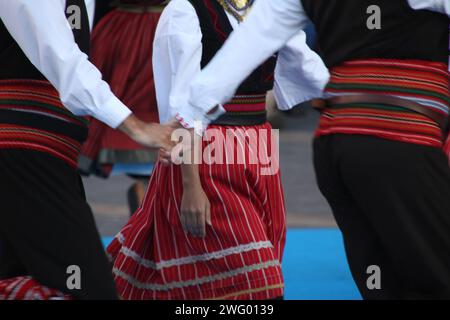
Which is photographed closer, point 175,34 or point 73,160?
point 73,160

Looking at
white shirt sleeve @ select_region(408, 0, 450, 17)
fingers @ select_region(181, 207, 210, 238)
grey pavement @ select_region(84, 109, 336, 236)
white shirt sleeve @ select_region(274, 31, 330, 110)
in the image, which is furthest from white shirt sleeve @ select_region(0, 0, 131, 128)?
grey pavement @ select_region(84, 109, 336, 236)

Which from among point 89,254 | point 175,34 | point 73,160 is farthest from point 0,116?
point 175,34

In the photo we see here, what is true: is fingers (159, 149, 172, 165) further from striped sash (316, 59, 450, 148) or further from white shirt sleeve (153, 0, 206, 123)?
striped sash (316, 59, 450, 148)

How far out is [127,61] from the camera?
5.99 metres

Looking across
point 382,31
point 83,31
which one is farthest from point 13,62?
point 382,31

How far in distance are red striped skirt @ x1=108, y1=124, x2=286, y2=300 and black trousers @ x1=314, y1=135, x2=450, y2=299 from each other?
718 millimetres

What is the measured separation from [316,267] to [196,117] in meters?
2.86

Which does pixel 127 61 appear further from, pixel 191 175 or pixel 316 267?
pixel 191 175

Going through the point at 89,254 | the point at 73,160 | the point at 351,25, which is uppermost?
the point at 351,25

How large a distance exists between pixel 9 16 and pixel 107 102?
14.1 inches
